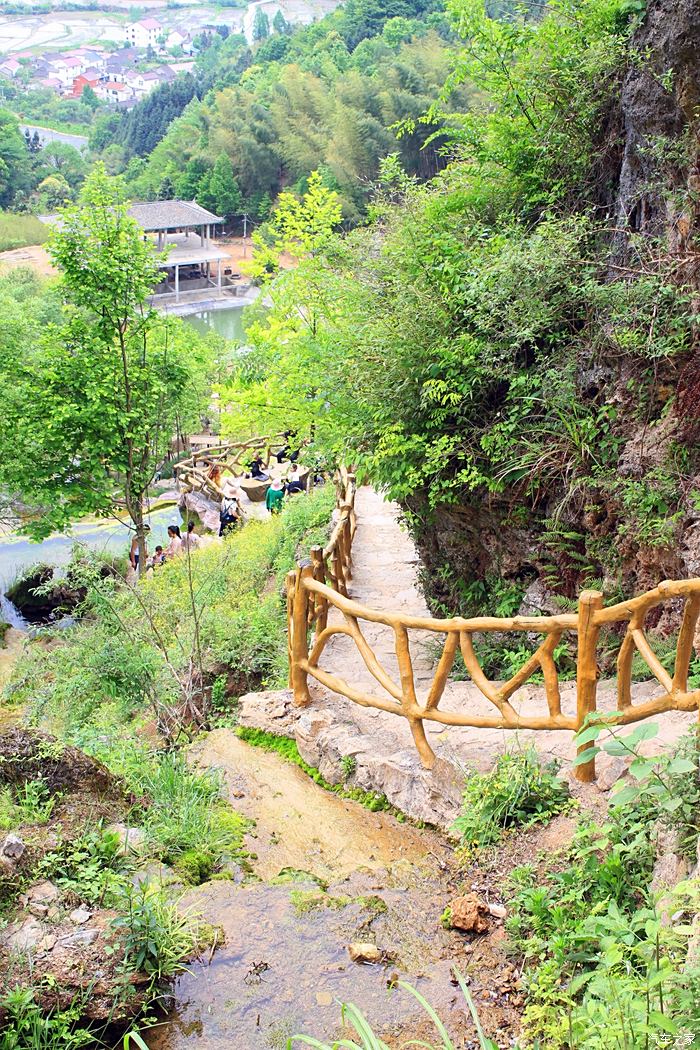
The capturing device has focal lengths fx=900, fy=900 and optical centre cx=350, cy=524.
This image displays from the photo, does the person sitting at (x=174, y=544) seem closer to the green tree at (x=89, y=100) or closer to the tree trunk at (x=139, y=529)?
the tree trunk at (x=139, y=529)

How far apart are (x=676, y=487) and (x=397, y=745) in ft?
8.40

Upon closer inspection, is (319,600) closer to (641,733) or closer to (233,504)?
(641,733)

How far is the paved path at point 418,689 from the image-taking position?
4812mm

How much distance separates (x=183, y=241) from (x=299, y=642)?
5308 cm

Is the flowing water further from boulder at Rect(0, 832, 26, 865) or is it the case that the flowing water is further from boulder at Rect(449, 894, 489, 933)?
boulder at Rect(0, 832, 26, 865)

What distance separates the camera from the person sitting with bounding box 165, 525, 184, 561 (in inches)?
590

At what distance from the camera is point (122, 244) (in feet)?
46.8

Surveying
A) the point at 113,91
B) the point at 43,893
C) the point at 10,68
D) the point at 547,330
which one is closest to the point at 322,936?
the point at 43,893

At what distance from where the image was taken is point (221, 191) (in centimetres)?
6350

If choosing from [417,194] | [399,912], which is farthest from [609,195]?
[399,912]

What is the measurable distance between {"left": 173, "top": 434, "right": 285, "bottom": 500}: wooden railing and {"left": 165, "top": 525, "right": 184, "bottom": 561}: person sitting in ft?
9.46

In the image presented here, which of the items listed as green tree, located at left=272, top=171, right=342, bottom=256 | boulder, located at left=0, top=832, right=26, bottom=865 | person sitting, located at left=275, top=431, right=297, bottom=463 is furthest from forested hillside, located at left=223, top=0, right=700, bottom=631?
green tree, located at left=272, top=171, right=342, bottom=256

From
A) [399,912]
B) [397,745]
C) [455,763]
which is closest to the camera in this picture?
[399,912]

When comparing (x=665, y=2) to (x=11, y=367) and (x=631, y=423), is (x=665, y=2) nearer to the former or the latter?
(x=631, y=423)
